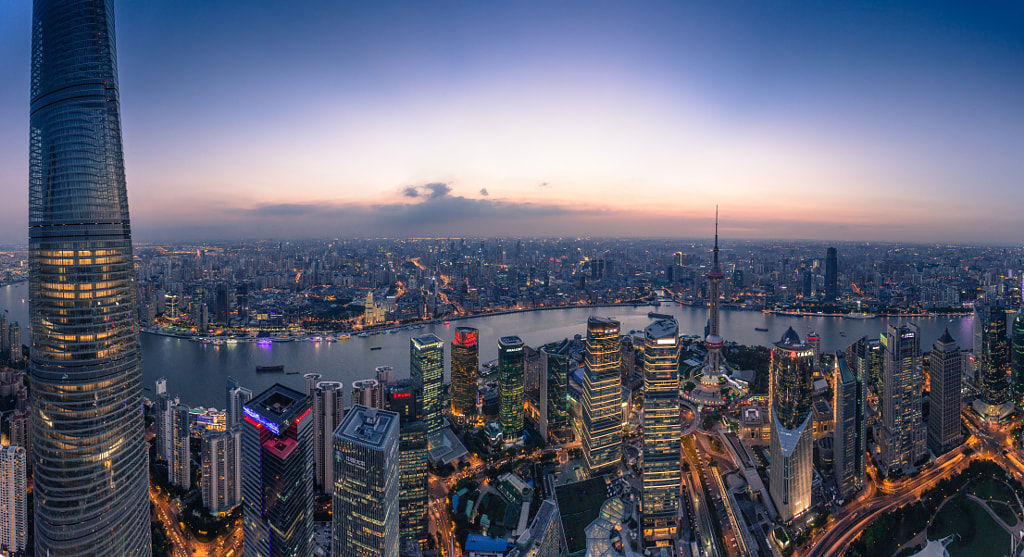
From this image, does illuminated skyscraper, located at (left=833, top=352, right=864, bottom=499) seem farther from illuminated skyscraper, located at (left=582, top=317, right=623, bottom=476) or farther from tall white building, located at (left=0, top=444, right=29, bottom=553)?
tall white building, located at (left=0, top=444, right=29, bottom=553)

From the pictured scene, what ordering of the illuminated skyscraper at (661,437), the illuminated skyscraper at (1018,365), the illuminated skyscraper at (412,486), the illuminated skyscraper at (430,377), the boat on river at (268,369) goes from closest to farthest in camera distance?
1. the illuminated skyscraper at (412,486)
2. the illuminated skyscraper at (661,437)
3. the illuminated skyscraper at (430,377)
4. the illuminated skyscraper at (1018,365)
5. the boat on river at (268,369)

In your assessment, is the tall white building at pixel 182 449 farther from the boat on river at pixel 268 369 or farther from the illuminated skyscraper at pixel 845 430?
the illuminated skyscraper at pixel 845 430

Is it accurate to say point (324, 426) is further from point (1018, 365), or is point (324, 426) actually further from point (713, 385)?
point (1018, 365)

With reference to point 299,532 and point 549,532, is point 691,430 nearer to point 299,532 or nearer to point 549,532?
point 549,532

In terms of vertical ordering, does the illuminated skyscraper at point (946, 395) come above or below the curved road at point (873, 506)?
above

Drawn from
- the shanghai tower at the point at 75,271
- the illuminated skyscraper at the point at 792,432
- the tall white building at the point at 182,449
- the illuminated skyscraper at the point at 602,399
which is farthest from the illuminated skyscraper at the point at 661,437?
A: the tall white building at the point at 182,449

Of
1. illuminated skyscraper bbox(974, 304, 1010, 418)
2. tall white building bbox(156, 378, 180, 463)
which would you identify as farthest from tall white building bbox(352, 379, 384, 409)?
illuminated skyscraper bbox(974, 304, 1010, 418)

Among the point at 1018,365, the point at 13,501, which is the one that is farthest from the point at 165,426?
the point at 1018,365
